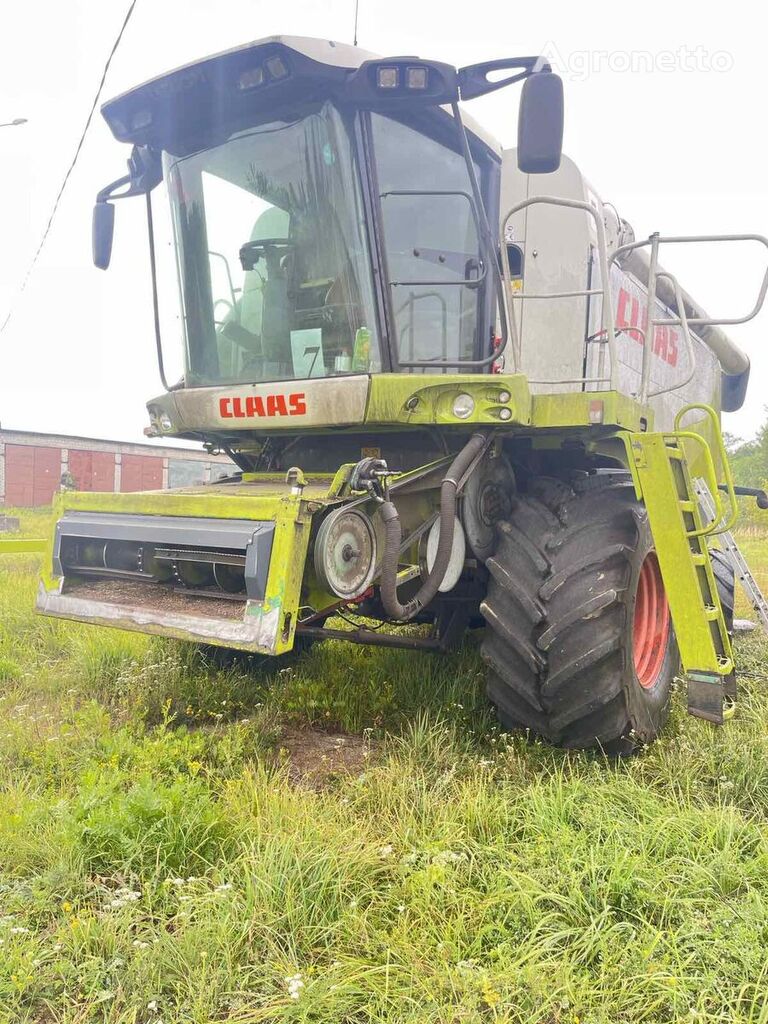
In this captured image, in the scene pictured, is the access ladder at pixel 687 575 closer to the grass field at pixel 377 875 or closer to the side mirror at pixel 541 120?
the grass field at pixel 377 875

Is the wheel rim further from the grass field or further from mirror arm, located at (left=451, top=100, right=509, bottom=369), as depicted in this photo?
mirror arm, located at (left=451, top=100, right=509, bottom=369)

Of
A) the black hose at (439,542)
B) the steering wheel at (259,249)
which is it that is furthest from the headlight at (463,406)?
the steering wheel at (259,249)

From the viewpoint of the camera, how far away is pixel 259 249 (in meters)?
3.46

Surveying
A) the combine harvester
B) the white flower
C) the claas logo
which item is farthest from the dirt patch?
the claas logo

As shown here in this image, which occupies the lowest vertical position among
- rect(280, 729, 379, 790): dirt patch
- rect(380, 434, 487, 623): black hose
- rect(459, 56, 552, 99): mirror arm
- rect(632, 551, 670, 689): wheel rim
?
rect(280, 729, 379, 790): dirt patch

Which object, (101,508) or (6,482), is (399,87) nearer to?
(101,508)

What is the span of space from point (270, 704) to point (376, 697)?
1.65ft

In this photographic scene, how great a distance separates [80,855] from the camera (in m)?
2.17

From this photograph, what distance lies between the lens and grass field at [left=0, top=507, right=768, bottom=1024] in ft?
5.68

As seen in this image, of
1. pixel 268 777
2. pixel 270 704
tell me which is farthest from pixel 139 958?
pixel 270 704

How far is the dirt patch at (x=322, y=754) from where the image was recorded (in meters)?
2.96

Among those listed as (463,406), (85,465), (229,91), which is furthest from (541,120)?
(85,465)

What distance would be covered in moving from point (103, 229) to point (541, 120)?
7.63 ft

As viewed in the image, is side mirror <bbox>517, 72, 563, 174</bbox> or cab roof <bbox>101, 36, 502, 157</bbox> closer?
side mirror <bbox>517, 72, 563, 174</bbox>
